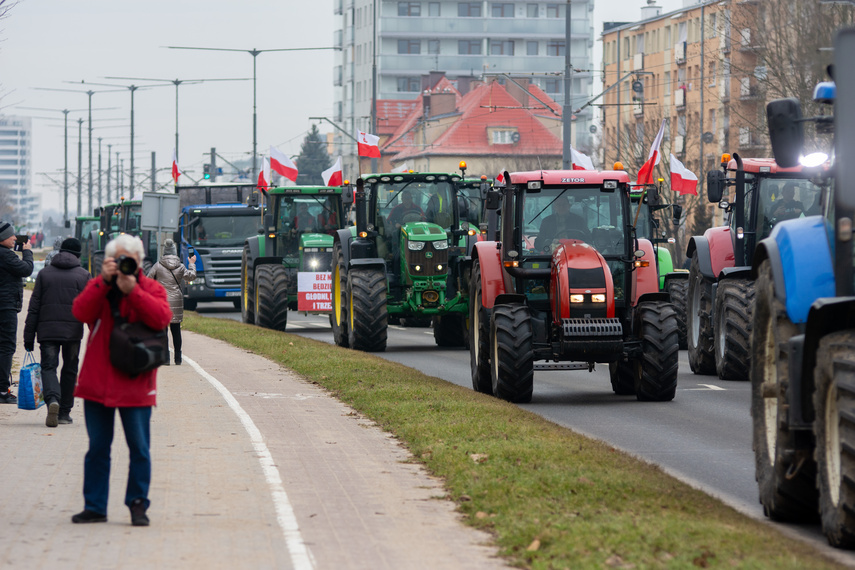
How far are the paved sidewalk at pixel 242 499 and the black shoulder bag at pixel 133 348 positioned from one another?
3.11ft

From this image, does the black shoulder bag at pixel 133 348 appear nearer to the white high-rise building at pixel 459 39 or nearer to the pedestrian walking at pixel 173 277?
the pedestrian walking at pixel 173 277

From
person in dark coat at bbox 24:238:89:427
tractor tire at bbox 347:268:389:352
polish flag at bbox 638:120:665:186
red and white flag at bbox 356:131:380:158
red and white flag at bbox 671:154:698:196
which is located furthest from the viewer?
red and white flag at bbox 356:131:380:158

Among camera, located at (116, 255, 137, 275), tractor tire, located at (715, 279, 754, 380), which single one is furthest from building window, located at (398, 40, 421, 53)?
camera, located at (116, 255, 137, 275)

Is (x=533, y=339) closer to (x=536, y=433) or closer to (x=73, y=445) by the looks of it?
(x=536, y=433)

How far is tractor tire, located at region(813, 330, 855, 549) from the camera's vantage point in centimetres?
770

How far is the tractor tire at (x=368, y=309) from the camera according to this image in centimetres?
2500

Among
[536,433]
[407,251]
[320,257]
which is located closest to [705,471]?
[536,433]

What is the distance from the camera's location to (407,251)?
2586 centimetres

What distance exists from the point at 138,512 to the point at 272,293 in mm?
22244

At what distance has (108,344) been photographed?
9062mm

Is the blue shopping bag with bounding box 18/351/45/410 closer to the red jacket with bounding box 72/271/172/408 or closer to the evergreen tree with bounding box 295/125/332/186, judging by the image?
the red jacket with bounding box 72/271/172/408

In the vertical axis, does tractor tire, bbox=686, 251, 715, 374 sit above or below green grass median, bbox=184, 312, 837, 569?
above

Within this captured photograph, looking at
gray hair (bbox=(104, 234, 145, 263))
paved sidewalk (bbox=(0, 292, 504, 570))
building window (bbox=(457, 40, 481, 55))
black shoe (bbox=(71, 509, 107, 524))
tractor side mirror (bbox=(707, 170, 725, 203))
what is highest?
building window (bbox=(457, 40, 481, 55))

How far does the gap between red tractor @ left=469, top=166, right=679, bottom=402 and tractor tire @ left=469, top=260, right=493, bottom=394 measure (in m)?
0.02
